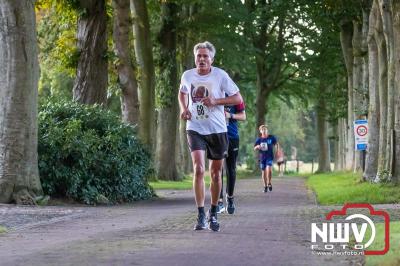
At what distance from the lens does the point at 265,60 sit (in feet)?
159

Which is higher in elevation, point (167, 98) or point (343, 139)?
point (167, 98)

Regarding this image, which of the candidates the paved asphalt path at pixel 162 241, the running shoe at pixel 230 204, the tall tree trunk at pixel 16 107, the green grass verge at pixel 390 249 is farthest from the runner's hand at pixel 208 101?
the tall tree trunk at pixel 16 107

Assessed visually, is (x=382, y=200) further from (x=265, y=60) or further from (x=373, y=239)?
(x=265, y=60)

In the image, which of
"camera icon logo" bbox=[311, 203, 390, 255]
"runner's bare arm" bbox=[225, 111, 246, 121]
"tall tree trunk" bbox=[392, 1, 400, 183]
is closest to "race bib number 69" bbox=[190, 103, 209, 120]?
"camera icon logo" bbox=[311, 203, 390, 255]

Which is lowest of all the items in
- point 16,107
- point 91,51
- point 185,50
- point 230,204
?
point 230,204

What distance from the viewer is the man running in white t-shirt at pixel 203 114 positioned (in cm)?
1014

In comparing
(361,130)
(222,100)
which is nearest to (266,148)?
(361,130)

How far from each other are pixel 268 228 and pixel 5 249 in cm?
363

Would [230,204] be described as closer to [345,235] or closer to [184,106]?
[184,106]

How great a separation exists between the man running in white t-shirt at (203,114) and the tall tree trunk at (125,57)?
14.2 m

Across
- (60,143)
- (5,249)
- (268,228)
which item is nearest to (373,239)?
(268,228)

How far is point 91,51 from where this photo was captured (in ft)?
71.4

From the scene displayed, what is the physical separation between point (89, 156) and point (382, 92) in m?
9.03

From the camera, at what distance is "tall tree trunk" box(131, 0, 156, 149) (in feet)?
92.9
